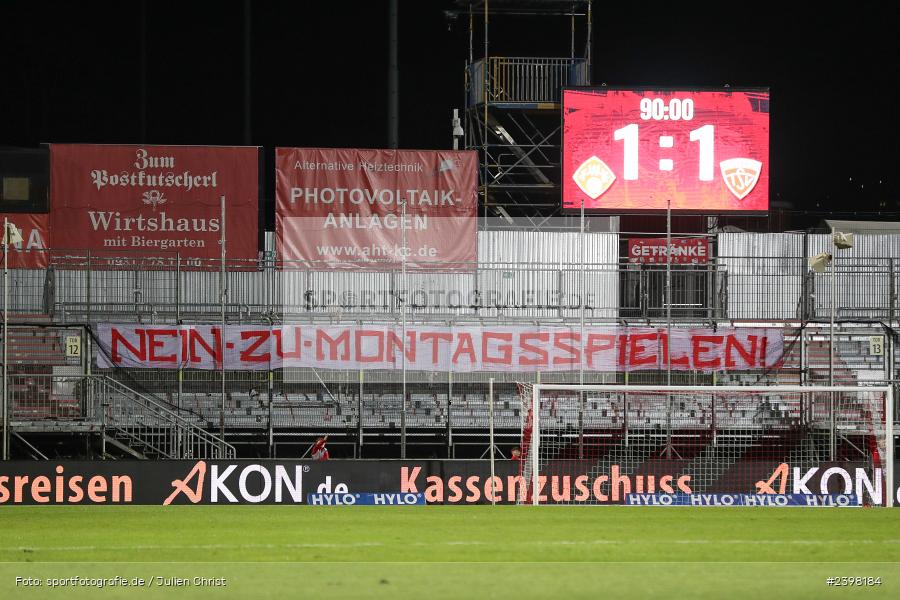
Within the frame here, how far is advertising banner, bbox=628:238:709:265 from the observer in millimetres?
27156

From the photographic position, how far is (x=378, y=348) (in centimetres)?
2030

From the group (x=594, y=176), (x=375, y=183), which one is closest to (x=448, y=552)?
(x=375, y=183)

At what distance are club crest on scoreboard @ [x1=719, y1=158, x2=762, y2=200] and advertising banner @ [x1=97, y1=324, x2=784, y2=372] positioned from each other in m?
5.53

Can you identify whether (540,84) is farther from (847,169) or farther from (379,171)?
(847,169)

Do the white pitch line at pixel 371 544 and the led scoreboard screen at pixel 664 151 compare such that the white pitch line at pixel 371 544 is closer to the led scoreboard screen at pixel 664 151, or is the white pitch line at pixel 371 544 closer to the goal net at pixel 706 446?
the goal net at pixel 706 446

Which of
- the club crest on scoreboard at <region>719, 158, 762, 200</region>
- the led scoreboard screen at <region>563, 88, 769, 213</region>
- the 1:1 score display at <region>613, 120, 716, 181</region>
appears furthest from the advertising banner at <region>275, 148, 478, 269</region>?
the club crest on scoreboard at <region>719, 158, 762, 200</region>

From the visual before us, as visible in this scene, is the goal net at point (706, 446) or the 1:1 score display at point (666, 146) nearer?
the goal net at point (706, 446)

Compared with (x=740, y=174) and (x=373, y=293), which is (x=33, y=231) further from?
(x=740, y=174)

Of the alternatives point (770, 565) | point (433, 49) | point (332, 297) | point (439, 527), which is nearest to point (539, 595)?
point (770, 565)

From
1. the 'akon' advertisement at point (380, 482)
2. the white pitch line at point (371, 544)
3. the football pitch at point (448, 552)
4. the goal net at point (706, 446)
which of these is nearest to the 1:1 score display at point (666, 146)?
the goal net at point (706, 446)

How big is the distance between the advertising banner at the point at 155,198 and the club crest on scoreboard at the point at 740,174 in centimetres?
963

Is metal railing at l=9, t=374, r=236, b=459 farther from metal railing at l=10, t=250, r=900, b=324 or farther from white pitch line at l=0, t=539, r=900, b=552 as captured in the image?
white pitch line at l=0, t=539, r=900, b=552

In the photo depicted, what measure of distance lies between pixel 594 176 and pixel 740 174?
121 inches

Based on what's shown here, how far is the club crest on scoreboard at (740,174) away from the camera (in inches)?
998
